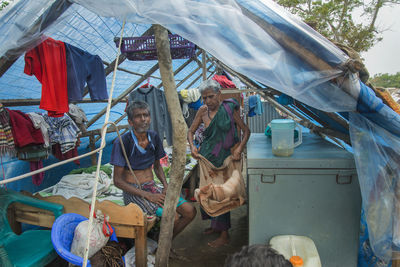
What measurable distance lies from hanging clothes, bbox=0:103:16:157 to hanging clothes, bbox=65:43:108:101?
2.25ft

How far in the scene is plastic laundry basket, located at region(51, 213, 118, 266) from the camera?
1.87m

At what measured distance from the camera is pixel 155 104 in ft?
16.5

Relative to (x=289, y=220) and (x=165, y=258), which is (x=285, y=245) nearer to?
(x=289, y=220)

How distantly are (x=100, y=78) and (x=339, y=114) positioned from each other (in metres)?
3.15

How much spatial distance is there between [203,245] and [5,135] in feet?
9.06

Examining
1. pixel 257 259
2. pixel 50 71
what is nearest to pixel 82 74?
pixel 50 71

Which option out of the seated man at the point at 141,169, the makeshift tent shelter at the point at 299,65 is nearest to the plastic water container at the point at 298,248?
the makeshift tent shelter at the point at 299,65

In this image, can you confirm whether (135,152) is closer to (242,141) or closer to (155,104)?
(242,141)

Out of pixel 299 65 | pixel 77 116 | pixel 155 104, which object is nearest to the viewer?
pixel 299 65

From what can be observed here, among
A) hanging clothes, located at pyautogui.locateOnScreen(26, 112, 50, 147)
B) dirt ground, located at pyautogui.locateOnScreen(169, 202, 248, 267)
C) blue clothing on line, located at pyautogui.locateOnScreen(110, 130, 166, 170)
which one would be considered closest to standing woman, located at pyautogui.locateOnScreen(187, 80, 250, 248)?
dirt ground, located at pyautogui.locateOnScreen(169, 202, 248, 267)

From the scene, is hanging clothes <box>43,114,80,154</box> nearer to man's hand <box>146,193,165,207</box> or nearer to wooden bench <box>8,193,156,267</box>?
wooden bench <box>8,193,156,267</box>

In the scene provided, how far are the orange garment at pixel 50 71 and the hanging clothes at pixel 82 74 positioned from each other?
9cm

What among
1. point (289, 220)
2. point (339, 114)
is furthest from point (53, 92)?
point (339, 114)

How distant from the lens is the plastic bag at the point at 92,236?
6.57 ft
